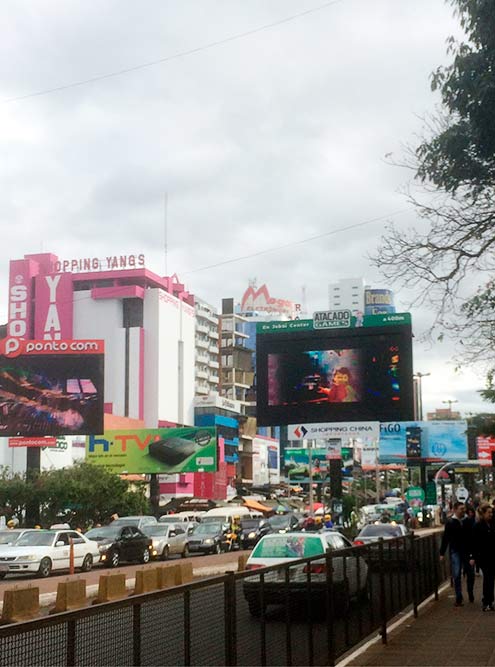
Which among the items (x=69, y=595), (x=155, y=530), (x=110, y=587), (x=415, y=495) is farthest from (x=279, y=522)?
(x=69, y=595)

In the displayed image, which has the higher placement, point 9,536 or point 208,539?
point 9,536

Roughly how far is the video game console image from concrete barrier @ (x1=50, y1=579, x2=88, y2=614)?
58742 mm

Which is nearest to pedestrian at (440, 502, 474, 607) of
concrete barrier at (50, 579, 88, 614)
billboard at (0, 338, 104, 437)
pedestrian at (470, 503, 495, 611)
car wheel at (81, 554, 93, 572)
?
pedestrian at (470, 503, 495, 611)

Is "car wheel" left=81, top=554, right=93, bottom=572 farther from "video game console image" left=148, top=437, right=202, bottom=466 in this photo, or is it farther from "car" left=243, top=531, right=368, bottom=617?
"video game console image" left=148, top=437, right=202, bottom=466

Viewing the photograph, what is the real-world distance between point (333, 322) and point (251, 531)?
48.7ft

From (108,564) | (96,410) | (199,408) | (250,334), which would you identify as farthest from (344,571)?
(250,334)

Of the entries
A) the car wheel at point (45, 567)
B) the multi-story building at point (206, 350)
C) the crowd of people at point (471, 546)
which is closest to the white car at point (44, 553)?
the car wheel at point (45, 567)

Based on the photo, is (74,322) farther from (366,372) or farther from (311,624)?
(311,624)

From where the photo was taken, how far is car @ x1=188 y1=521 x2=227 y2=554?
45.4 metres

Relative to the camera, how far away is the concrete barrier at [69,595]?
18.1 m

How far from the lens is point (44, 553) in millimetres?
30422

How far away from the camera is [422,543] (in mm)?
16531

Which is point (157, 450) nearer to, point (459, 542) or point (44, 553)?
point (44, 553)

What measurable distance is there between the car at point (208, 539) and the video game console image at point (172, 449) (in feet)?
98.2
